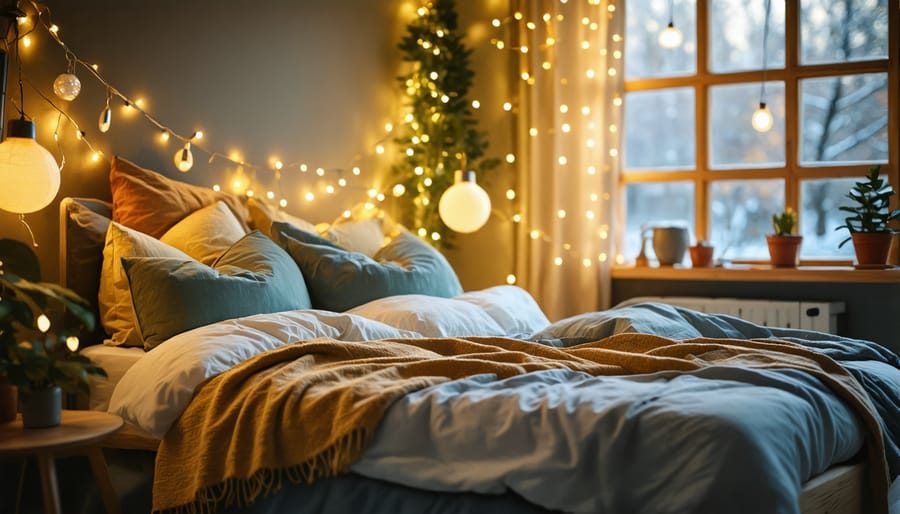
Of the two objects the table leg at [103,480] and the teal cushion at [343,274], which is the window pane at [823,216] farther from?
the table leg at [103,480]

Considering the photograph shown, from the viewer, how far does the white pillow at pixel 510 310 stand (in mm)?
3580

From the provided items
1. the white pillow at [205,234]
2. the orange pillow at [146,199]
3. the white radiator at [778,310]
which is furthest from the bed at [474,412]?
the white radiator at [778,310]

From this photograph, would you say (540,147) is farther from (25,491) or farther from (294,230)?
(25,491)

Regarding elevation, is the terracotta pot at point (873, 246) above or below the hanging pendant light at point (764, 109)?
below

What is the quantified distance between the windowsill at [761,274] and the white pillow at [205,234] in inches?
90.7

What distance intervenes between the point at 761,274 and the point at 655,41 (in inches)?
56.7

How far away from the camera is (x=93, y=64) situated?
3.24 meters

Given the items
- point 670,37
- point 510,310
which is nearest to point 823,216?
point 670,37

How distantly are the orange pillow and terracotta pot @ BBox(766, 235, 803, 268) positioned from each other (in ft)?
9.07

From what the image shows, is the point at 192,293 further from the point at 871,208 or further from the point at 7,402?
the point at 871,208

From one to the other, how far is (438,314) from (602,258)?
75.1 inches

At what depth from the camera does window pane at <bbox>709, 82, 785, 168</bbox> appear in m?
4.86

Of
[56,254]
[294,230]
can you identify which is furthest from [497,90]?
[56,254]

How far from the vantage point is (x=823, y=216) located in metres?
4.78
